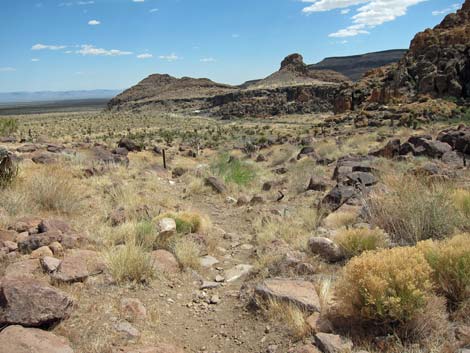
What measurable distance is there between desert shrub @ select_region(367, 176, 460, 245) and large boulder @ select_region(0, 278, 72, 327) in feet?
13.6

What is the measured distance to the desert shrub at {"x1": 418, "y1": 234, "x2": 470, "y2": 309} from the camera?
12.9 feet

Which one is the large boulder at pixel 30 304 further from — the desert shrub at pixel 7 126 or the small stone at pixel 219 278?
the desert shrub at pixel 7 126

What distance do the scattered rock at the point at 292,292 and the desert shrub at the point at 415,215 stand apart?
5.70ft

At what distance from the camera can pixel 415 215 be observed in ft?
18.7

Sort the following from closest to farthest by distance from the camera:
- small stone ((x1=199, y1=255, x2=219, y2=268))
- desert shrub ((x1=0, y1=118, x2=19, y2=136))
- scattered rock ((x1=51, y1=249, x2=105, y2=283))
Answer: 1. scattered rock ((x1=51, y1=249, x2=105, y2=283))
2. small stone ((x1=199, y1=255, x2=219, y2=268))
3. desert shrub ((x1=0, y1=118, x2=19, y2=136))

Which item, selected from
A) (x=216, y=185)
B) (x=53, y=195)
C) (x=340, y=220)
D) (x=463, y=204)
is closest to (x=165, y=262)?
(x=340, y=220)

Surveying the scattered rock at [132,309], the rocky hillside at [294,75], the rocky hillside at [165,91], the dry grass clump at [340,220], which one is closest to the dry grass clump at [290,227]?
the dry grass clump at [340,220]

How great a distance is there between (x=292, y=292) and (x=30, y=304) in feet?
8.30

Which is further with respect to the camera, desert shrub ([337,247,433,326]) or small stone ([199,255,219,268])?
small stone ([199,255,219,268])

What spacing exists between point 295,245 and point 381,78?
4249cm

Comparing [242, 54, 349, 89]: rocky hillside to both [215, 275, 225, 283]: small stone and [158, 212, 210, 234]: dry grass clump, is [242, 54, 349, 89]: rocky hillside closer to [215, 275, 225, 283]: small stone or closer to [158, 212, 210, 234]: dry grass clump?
[158, 212, 210, 234]: dry grass clump

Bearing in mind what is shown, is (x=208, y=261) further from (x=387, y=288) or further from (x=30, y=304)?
(x=387, y=288)

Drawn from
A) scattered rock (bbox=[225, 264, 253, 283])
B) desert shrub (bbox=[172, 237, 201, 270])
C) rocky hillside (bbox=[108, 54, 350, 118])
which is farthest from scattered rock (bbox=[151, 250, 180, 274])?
rocky hillside (bbox=[108, 54, 350, 118])

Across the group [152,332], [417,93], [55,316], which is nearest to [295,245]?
[152,332]
